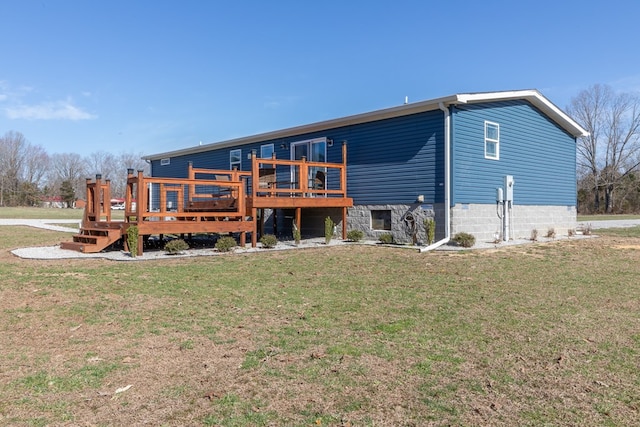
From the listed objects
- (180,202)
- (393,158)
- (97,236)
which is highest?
(393,158)

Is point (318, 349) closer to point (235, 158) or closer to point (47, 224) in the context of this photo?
point (235, 158)

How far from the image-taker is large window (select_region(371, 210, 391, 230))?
12.5 meters

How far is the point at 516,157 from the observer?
13203 mm

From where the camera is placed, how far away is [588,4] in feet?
41.3

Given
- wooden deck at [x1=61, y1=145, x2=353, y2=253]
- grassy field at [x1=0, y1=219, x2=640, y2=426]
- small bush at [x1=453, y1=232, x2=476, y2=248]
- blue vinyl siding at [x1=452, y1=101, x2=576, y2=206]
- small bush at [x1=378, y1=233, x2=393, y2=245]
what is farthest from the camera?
small bush at [x1=378, y1=233, x2=393, y2=245]

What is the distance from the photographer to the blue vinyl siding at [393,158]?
11344 millimetres

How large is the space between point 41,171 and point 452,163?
64.4 m

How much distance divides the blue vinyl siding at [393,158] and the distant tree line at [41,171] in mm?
44319

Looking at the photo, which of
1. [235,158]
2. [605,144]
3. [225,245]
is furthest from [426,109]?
[605,144]

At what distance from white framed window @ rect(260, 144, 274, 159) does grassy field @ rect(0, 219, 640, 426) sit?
31.5ft

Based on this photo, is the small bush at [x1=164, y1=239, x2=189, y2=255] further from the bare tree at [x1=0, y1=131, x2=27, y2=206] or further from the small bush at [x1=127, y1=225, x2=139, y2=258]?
the bare tree at [x1=0, y1=131, x2=27, y2=206]

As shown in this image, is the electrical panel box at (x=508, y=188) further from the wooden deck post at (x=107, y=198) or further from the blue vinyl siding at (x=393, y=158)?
the wooden deck post at (x=107, y=198)

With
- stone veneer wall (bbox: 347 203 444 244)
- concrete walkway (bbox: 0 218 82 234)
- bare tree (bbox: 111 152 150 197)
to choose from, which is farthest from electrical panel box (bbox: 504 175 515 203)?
bare tree (bbox: 111 152 150 197)

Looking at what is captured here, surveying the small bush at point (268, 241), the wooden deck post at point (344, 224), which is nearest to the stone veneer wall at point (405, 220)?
the wooden deck post at point (344, 224)
